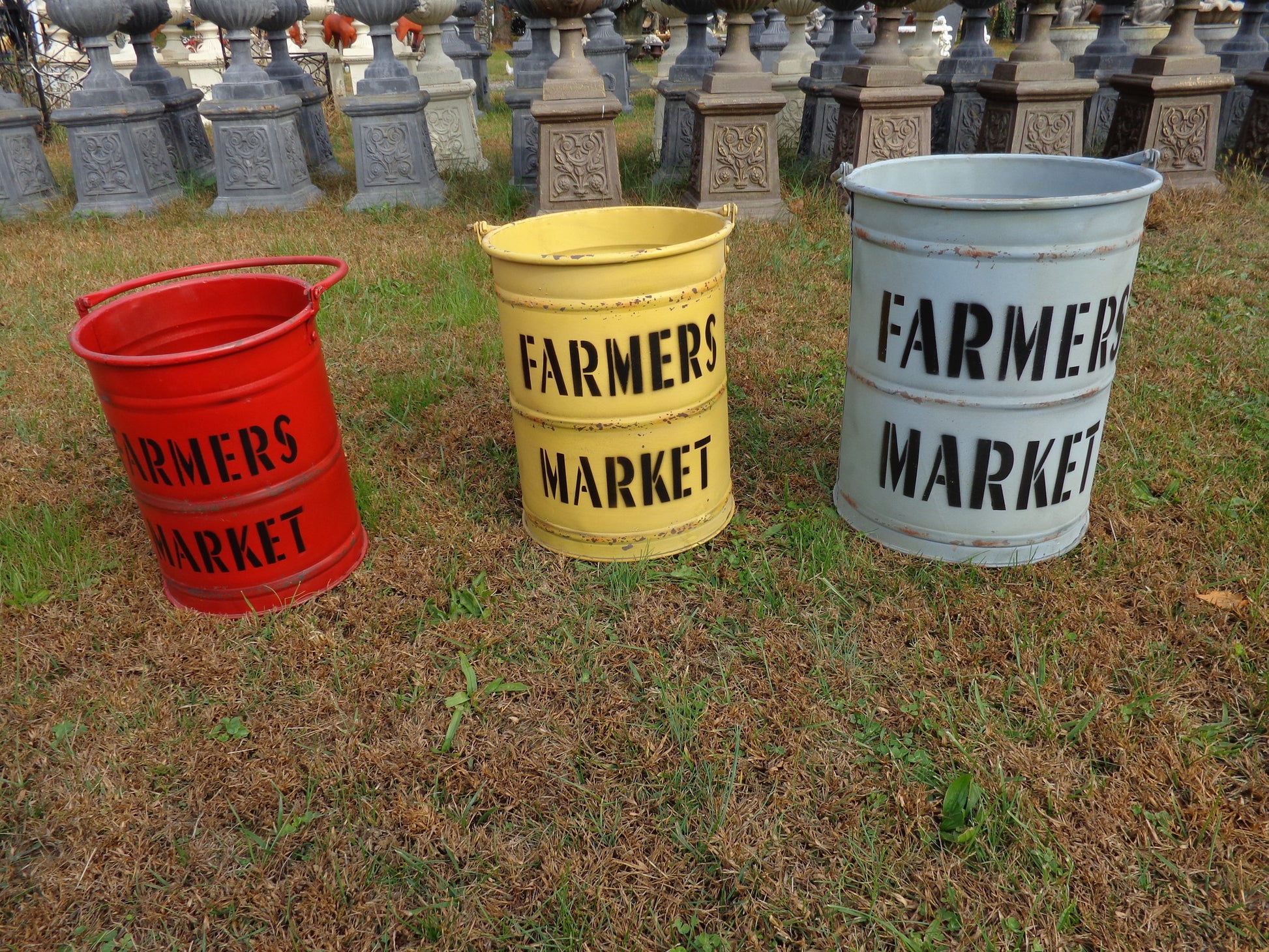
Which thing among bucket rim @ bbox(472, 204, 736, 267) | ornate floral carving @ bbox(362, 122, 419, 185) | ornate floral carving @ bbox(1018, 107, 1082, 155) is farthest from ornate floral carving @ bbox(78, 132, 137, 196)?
ornate floral carving @ bbox(1018, 107, 1082, 155)

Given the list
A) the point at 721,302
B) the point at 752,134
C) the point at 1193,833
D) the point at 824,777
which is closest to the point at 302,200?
the point at 752,134

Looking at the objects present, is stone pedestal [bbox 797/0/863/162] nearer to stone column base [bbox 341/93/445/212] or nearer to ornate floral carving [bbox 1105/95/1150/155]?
ornate floral carving [bbox 1105/95/1150/155]

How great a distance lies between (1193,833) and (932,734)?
1.76ft

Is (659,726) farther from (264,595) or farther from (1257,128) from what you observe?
(1257,128)

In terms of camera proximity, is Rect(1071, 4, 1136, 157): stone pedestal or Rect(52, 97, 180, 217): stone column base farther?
Rect(1071, 4, 1136, 157): stone pedestal

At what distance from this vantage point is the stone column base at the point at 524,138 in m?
7.03

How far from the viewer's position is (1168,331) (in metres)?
4.08

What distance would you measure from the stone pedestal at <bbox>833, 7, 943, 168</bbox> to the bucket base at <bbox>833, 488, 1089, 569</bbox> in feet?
12.4

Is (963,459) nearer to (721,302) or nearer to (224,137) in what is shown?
(721,302)

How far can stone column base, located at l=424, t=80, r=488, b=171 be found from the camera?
7.95 m

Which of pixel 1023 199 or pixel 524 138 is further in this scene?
pixel 524 138

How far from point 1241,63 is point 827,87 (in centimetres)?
336

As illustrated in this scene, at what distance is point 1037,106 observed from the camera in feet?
19.5

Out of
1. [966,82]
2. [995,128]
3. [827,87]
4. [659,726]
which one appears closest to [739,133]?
[827,87]
